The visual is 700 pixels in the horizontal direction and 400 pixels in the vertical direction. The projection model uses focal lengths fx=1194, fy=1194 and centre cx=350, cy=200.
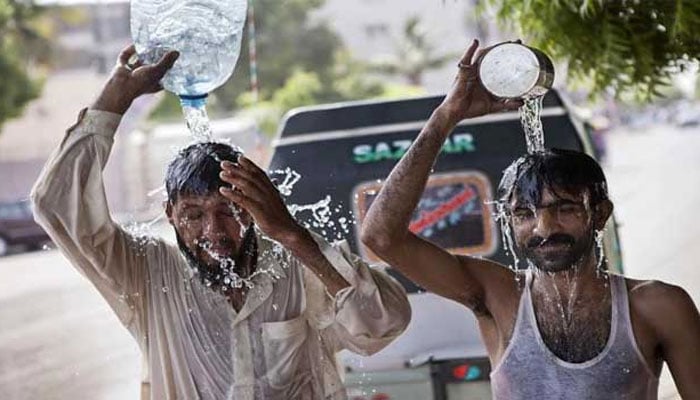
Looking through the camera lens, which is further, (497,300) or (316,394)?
(316,394)

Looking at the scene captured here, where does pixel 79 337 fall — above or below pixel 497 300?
Result: below

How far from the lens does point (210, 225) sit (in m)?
2.82


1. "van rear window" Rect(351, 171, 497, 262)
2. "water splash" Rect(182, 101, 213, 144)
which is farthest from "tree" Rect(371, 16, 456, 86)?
"water splash" Rect(182, 101, 213, 144)

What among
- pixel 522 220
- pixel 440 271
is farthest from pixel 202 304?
pixel 522 220

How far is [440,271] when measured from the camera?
9.02ft

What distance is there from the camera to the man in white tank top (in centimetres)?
261

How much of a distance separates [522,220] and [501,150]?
2973mm

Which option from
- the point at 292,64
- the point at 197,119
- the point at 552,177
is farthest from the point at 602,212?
the point at 292,64

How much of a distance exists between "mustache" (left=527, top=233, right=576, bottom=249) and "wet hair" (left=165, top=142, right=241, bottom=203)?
74 cm

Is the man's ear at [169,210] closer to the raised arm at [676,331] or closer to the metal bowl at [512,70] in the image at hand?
the metal bowl at [512,70]

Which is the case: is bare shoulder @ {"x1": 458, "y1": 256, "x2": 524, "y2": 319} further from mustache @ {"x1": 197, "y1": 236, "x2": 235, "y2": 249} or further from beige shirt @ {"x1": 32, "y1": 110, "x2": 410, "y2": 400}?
mustache @ {"x1": 197, "y1": 236, "x2": 235, "y2": 249}

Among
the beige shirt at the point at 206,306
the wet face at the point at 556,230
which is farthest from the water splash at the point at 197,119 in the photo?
the wet face at the point at 556,230

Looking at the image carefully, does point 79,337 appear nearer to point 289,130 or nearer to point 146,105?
point 289,130

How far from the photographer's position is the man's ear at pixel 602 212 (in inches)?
107
